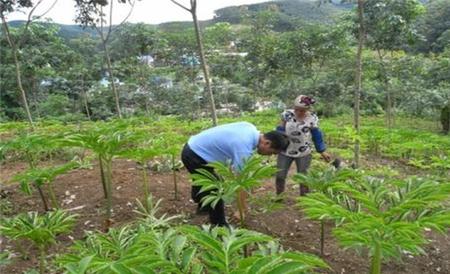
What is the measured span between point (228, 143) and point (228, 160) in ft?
2.59

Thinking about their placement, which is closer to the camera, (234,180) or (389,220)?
(389,220)

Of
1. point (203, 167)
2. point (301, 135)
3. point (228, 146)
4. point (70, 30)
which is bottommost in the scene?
point (203, 167)

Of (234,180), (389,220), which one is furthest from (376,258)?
(234,180)

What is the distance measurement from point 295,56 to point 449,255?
1701 centimetres

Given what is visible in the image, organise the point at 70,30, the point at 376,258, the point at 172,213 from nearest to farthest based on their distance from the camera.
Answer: the point at 376,258 < the point at 172,213 < the point at 70,30

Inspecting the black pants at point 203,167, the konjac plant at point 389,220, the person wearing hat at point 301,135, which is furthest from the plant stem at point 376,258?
the person wearing hat at point 301,135

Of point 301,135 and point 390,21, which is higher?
point 390,21

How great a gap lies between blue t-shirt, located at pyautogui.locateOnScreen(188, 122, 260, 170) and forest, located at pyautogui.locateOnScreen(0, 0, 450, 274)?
0.25 metres

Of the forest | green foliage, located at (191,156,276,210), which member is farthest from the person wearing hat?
green foliage, located at (191,156,276,210)

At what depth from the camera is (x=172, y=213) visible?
492 cm

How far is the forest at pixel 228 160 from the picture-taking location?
238 centimetres

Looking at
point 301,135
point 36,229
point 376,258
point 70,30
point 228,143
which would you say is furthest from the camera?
point 70,30

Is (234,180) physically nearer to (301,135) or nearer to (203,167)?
(203,167)

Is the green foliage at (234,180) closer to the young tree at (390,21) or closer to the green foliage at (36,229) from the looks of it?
the green foliage at (36,229)
